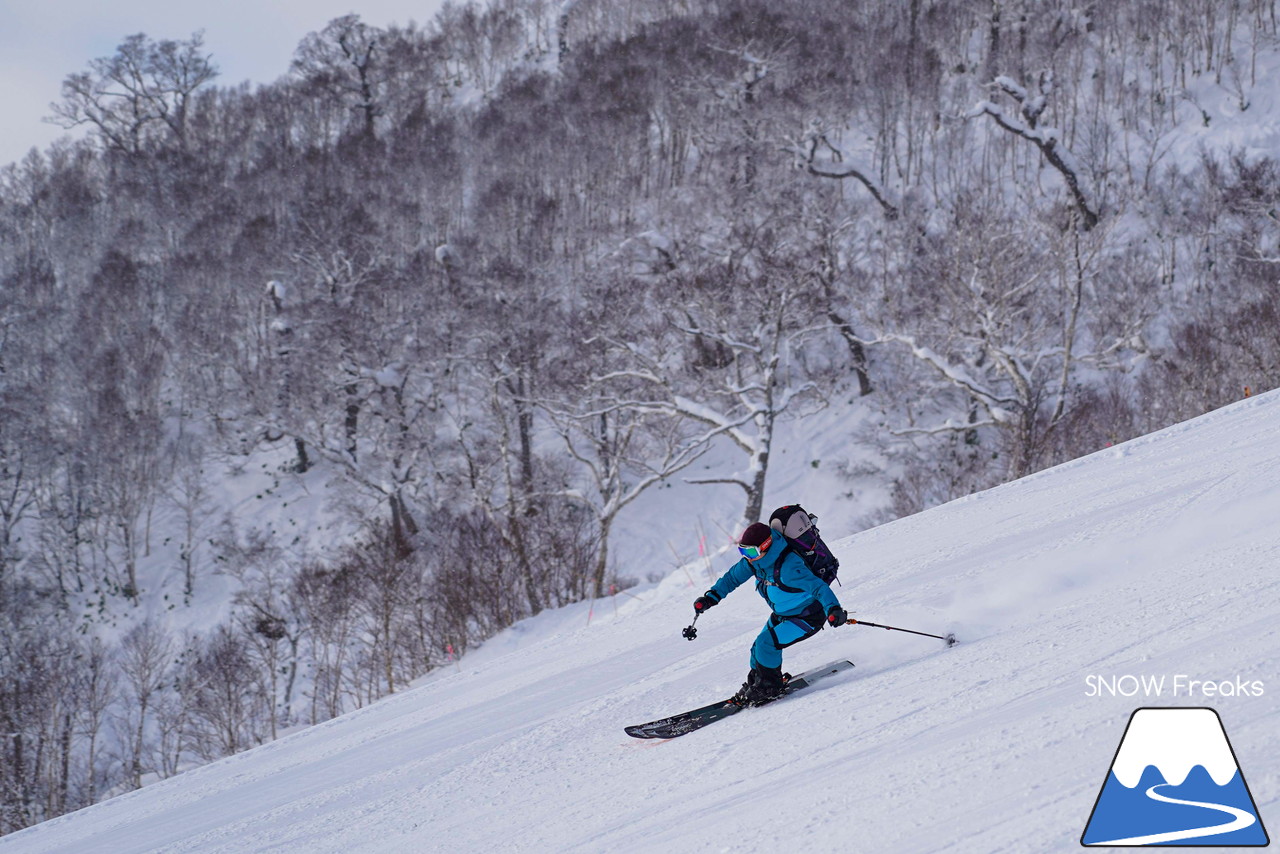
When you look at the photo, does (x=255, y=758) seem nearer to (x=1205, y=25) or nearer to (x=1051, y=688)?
(x=1051, y=688)

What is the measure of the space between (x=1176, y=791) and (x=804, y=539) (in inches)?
100

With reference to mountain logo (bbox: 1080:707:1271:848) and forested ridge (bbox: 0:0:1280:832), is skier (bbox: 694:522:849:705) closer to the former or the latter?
mountain logo (bbox: 1080:707:1271:848)

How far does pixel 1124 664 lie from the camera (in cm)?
459

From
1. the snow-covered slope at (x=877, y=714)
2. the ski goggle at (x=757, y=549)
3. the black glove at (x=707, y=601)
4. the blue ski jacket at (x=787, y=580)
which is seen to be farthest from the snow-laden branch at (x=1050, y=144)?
the black glove at (x=707, y=601)

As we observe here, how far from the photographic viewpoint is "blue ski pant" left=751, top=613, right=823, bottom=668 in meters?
5.55

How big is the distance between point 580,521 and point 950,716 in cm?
2095

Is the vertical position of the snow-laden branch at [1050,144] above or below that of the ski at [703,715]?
above

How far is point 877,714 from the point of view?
4.92 meters

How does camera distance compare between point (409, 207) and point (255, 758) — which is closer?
point (255, 758)

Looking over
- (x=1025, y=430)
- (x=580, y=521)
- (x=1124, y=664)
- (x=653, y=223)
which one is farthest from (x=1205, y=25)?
(x=1124, y=664)

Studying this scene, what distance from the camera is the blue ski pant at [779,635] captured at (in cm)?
555

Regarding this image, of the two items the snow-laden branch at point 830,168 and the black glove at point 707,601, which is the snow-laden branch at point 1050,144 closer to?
the snow-laden branch at point 830,168

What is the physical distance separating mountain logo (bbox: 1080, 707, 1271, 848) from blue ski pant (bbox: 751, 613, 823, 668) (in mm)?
2011

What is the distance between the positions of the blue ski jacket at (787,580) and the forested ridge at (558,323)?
12.8 metres
